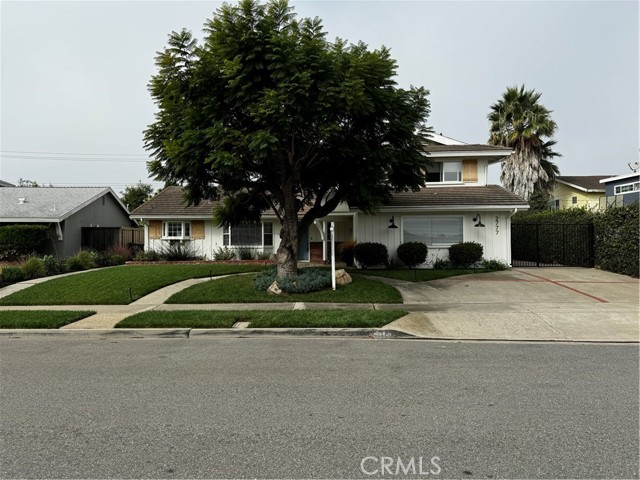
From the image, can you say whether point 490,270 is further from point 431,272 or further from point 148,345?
point 148,345

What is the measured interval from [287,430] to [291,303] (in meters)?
7.33

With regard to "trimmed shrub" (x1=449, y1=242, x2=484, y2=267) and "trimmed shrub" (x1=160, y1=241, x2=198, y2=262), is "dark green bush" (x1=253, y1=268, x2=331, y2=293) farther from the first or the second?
"trimmed shrub" (x1=160, y1=241, x2=198, y2=262)

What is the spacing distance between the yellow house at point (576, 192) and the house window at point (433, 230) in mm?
23185

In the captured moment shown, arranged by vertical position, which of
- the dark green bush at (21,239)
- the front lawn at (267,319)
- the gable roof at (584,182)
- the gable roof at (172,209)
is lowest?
the front lawn at (267,319)

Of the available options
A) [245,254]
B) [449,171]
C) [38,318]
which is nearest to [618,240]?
[449,171]

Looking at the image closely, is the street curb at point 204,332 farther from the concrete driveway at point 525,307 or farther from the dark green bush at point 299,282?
the dark green bush at point 299,282

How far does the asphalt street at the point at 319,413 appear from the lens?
3422mm

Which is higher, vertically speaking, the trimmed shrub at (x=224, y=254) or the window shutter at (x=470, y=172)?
the window shutter at (x=470, y=172)

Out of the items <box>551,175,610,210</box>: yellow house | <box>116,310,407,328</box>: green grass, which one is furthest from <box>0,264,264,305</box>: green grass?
<box>551,175,610,210</box>: yellow house

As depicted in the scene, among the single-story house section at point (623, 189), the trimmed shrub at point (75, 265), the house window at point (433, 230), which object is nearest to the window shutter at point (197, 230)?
the trimmed shrub at point (75, 265)

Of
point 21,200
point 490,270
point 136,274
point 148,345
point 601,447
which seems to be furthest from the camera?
point 21,200

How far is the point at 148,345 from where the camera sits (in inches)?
304

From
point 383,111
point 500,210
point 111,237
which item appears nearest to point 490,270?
point 500,210

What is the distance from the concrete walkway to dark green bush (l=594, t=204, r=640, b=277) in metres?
0.70
